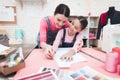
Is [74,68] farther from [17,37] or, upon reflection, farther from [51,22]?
[17,37]

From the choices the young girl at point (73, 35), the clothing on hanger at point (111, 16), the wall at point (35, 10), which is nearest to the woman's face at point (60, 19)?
the young girl at point (73, 35)

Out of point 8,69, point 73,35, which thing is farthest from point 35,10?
point 8,69

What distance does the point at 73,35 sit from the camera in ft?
4.93

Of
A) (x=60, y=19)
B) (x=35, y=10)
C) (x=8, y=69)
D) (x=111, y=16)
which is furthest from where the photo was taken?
(x=35, y=10)

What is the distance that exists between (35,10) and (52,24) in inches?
72.0

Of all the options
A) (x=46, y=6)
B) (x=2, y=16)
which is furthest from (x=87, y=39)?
(x=2, y=16)

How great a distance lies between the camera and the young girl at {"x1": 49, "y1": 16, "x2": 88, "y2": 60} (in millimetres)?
1406

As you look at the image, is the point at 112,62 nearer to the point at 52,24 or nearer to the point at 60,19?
the point at 60,19

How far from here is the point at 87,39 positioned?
3148 millimetres

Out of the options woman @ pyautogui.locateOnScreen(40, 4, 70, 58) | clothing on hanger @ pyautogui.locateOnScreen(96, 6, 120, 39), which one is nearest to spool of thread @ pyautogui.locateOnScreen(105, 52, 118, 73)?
woman @ pyautogui.locateOnScreen(40, 4, 70, 58)

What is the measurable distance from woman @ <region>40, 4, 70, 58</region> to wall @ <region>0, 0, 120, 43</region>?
1.67 m

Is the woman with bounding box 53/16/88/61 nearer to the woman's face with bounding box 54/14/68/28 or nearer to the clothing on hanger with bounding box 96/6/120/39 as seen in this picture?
the woman's face with bounding box 54/14/68/28

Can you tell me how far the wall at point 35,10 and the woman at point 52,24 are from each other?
1666 mm

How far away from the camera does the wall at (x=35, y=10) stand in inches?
125
